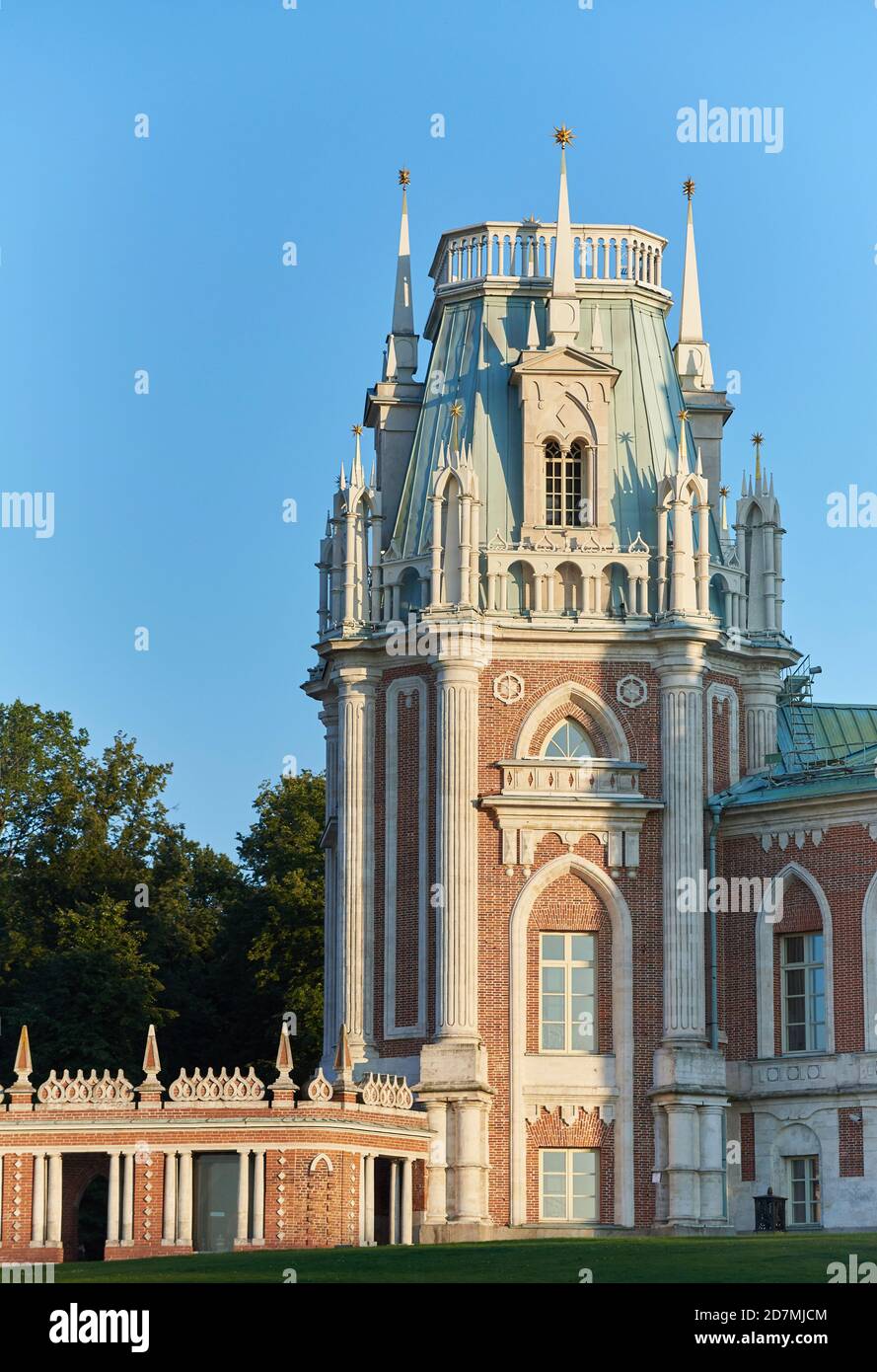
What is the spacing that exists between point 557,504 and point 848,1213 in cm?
1594

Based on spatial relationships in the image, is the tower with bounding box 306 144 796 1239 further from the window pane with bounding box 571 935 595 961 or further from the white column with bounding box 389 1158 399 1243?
the white column with bounding box 389 1158 399 1243

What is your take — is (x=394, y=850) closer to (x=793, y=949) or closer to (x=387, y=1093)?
(x=387, y=1093)

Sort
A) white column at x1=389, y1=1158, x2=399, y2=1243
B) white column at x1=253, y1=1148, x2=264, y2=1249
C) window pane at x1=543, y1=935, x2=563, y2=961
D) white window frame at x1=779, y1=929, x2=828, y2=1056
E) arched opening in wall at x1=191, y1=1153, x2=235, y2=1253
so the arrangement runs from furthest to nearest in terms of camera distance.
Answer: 1. window pane at x1=543, y1=935, x2=563, y2=961
2. white window frame at x1=779, y1=929, x2=828, y2=1056
3. white column at x1=389, y1=1158, x2=399, y2=1243
4. arched opening in wall at x1=191, y1=1153, x2=235, y2=1253
5. white column at x1=253, y1=1148, x2=264, y2=1249

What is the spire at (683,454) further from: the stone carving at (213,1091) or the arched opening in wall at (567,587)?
the stone carving at (213,1091)

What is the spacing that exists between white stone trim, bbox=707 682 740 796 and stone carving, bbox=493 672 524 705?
4414 millimetres

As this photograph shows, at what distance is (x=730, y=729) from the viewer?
6181cm

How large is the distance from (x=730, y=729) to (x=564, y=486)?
20.6 feet

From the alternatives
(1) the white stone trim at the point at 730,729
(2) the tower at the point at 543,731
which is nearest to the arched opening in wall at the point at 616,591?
(2) the tower at the point at 543,731

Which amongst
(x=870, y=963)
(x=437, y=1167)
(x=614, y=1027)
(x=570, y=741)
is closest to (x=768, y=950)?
(x=870, y=963)

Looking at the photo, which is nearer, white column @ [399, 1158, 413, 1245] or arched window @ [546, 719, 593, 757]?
white column @ [399, 1158, 413, 1245]

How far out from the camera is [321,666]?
208 ft

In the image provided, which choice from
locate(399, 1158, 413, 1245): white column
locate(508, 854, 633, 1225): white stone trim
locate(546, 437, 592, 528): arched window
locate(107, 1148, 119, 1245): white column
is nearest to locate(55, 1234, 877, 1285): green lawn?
locate(107, 1148, 119, 1245): white column

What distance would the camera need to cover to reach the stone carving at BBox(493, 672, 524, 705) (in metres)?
59.7
